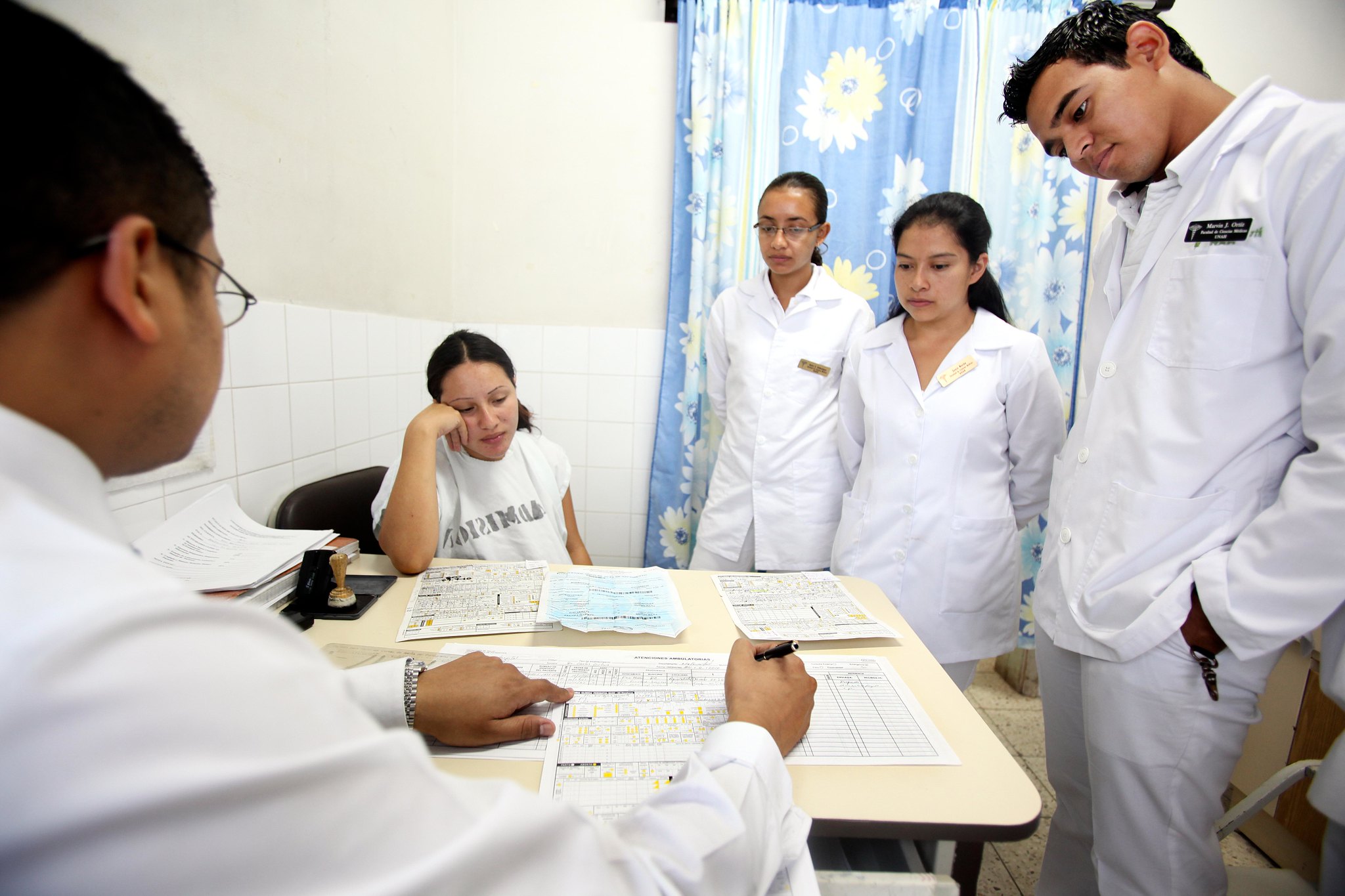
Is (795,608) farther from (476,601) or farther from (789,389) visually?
(789,389)

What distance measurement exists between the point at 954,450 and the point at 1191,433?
65 cm

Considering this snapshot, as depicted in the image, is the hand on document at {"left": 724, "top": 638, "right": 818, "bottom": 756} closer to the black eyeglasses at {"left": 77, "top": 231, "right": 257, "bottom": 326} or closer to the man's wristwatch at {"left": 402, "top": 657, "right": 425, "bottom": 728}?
the man's wristwatch at {"left": 402, "top": 657, "right": 425, "bottom": 728}

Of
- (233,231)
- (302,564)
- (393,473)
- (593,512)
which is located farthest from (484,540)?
(593,512)

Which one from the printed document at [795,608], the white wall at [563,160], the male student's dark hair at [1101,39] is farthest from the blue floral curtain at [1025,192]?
the printed document at [795,608]

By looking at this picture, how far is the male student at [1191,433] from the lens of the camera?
3.06 ft

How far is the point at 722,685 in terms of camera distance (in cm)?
96

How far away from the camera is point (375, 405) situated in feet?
6.91

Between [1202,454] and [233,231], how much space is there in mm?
1907

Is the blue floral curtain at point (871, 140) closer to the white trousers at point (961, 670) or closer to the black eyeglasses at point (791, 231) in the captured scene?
the black eyeglasses at point (791, 231)

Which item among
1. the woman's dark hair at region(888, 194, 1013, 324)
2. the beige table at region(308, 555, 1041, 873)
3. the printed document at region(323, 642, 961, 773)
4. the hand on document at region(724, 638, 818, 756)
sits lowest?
the beige table at region(308, 555, 1041, 873)

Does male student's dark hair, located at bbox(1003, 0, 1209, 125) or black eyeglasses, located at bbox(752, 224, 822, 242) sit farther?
black eyeglasses, located at bbox(752, 224, 822, 242)

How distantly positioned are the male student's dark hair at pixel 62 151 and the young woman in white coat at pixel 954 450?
162 cm

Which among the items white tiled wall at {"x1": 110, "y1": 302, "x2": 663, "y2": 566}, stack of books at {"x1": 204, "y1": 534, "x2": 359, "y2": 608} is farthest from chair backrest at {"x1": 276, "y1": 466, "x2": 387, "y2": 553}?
stack of books at {"x1": 204, "y1": 534, "x2": 359, "y2": 608}

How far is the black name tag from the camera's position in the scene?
101cm
